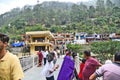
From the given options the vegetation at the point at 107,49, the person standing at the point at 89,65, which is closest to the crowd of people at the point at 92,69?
the person standing at the point at 89,65

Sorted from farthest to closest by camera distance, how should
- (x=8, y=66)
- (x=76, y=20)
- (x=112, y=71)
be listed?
1. (x=76, y=20)
2. (x=112, y=71)
3. (x=8, y=66)

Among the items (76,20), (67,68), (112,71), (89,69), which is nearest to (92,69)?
(89,69)

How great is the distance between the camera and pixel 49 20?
463 ft

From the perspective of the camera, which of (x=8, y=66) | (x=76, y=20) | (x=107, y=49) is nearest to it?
(x=8, y=66)

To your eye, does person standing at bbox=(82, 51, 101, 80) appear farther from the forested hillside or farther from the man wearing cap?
the forested hillside

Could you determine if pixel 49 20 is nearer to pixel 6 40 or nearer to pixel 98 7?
pixel 98 7

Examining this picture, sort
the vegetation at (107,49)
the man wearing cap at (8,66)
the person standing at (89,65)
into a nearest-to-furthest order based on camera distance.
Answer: the man wearing cap at (8,66) < the person standing at (89,65) < the vegetation at (107,49)

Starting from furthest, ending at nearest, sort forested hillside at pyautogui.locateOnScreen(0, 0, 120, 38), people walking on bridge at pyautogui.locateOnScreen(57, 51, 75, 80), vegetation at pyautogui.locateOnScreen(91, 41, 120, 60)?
forested hillside at pyautogui.locateOnScreen(0, 0, 120, 38), vegetation at pyautogui.locateOnScreen(91, 41, 120, 60), people walking on bridge at pyautogui.locateOnScreen(57, 51, 75, 80)

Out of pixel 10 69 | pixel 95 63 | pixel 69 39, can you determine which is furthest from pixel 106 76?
pixel 69 39

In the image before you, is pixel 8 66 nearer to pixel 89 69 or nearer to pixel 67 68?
pixel 89 69

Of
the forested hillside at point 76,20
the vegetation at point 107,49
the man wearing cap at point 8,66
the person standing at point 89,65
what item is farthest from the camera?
the forested hillside at point 76,20

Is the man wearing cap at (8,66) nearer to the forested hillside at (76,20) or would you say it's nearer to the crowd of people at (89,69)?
the crowd of people at (89,69)

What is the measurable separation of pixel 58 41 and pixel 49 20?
50.2m

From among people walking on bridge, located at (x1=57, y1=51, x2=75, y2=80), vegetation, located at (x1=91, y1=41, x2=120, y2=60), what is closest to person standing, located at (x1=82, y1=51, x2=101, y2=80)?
people walking on bridge, located at (x1=57, y1=51, x2=75, y2=80)
